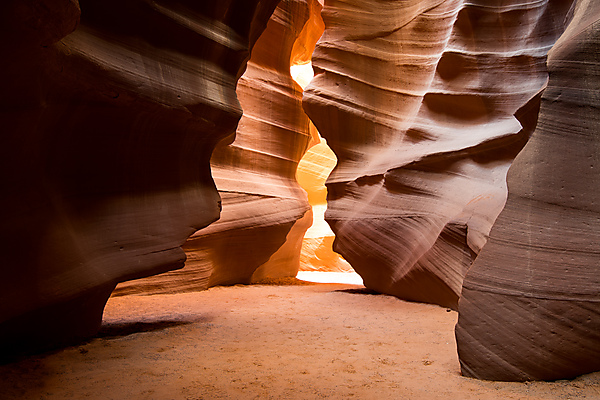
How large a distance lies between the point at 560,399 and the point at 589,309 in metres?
0.49

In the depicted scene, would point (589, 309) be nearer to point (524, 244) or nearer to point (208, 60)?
point (524, 244)

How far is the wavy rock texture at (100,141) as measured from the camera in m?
2.29

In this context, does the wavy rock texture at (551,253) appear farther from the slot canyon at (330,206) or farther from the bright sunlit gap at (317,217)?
the bright sunlit gap at (317,217)

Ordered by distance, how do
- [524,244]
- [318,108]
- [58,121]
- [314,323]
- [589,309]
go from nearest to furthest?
1. [589,309]
2. [524,244]
3. [58,121]
4. [314,323]
5. [318,108]

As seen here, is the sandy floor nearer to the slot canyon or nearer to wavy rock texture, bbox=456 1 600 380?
the slot canyon

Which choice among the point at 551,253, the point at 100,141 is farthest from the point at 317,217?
the point at 551,253

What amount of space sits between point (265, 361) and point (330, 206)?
378 centimetres

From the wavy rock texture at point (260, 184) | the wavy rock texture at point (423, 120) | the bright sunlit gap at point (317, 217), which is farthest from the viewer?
the bright sunlit gap at point (317, 217)

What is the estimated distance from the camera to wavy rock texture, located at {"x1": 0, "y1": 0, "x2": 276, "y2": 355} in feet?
7.51

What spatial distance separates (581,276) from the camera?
7.61 ft

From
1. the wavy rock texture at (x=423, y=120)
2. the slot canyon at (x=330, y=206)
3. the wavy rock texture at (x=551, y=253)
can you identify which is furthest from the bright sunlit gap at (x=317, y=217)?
the wavy rock texture at (x=551, y=253)

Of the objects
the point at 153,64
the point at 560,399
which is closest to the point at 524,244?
the point at 560,399

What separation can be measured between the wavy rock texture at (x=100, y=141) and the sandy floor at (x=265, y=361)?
0.41 m

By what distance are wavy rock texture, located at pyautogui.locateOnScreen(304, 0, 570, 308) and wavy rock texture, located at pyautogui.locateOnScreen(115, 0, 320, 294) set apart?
3.56 feet
